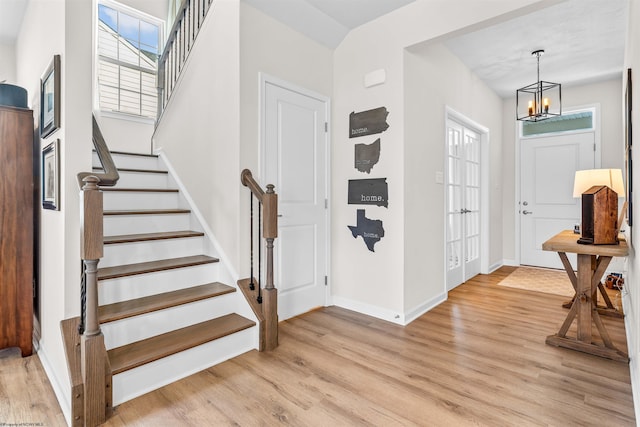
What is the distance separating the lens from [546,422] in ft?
5.54

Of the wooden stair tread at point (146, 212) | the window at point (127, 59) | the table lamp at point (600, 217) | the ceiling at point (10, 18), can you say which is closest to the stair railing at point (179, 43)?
the window at point (127, 59)

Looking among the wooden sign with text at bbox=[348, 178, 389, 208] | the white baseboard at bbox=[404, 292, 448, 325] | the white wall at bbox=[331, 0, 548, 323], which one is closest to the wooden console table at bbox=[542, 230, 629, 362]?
the white baseboard at bbox=[404, 292, 448, 325]

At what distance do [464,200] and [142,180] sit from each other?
3.75 metres

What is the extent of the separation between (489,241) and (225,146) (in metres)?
4.03

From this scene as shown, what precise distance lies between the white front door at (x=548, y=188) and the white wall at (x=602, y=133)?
0.41ft

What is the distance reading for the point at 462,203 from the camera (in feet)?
14.4

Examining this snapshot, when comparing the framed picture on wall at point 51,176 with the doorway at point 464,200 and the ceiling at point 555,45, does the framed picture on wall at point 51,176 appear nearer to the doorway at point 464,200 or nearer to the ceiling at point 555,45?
the doorway at point 464,200

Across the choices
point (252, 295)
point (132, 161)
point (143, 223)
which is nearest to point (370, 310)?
point (252, 295)

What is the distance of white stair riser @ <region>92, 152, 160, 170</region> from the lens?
352 centimetres

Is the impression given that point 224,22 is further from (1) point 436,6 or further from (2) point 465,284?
(2) point 465,284

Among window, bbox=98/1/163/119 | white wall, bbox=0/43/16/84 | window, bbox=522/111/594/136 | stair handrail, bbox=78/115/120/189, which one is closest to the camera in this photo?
stair handrail, bbox=78/115/120/189

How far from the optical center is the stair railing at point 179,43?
327cm

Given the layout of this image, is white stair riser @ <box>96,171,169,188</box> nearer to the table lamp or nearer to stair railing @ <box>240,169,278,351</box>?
stair railing @ <box>240,169,278,351</box>

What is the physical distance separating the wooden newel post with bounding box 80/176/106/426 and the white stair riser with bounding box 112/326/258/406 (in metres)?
0.14
